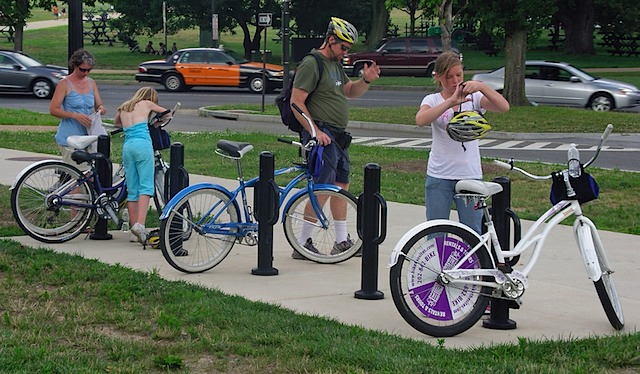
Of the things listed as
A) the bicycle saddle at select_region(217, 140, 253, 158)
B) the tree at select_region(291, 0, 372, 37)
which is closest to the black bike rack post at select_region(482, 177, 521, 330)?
the bicycle saddle at select_region(217, 140, 253, 158)

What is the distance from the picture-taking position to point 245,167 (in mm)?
15125

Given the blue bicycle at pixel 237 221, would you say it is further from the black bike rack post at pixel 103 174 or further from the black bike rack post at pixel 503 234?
the black bike rack post at pixel 503 234

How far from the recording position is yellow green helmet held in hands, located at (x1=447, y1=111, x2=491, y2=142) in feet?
22.2

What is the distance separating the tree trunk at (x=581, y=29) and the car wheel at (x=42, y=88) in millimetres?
31519

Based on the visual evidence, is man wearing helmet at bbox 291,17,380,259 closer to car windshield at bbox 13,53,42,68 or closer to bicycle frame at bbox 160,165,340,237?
bicycle frame at bbox 160,165,340,237

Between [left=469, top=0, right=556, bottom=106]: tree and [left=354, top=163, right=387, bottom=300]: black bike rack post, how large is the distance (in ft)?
68.7

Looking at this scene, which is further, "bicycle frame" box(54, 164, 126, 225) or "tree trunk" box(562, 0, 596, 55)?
"tree trunk" box(562, 0, 596, 55)

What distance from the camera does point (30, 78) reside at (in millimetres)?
32562

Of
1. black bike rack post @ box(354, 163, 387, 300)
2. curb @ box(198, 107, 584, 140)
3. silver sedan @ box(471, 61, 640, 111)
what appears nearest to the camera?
black bike rack post @ box(354, 163, 387, 300)

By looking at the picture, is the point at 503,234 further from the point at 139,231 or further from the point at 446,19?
Result: the point at 446,19

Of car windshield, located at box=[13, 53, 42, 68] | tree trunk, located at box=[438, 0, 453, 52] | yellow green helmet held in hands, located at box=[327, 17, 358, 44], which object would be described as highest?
tree trunk, located at box=[438, 0, 453, 52]

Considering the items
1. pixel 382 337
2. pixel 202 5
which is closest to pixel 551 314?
pixel 382 337

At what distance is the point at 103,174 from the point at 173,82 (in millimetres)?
27443

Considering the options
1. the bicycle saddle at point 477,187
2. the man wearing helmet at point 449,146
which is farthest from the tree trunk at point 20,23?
the bicycle saddle at point 477,187
